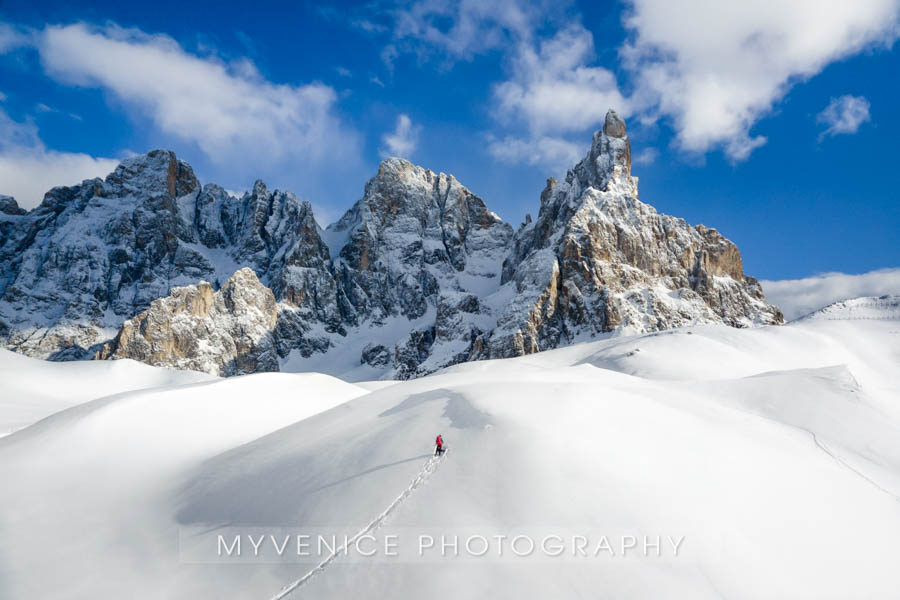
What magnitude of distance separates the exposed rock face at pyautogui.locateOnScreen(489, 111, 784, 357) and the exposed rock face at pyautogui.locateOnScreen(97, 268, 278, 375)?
76.9 meters

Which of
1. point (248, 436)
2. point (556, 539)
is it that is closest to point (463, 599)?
point (556, 539)

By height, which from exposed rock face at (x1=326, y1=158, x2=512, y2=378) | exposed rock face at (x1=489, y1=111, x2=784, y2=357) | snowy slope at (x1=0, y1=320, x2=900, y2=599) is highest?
exposed rock face at (x1=326, y1=158, x2=512, y2=378)

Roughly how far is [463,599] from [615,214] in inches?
4816

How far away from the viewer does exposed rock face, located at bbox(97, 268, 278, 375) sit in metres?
121

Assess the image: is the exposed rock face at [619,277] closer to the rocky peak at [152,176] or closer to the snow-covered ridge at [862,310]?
the snow-covered ridge at [862,310]

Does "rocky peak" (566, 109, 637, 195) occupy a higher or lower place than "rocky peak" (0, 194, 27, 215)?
lower

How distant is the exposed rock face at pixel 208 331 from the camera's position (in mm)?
120812

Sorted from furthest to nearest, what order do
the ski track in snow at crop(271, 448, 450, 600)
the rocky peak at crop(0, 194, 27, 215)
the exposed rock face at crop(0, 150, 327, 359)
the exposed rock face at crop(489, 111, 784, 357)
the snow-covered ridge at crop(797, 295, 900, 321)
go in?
the rocky peak at crop(0, 194, 27, 215) → the exposed rock face at crop(0, 150, 327, 359) → the exposed rock face at crop(489, 111, 784, 357) → the snow-covered ridge at crop(797, 295, 900, 321) → the ski track in snow at crop(271, 448, 450, 600)

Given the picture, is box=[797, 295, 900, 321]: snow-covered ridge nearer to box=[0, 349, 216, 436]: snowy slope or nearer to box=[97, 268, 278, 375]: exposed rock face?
box=[0, 349, 216, 436]: snowy slope

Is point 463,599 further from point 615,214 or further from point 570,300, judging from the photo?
point 615,214

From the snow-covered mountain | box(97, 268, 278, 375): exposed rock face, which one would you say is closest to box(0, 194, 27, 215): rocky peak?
the snow-covered mountain

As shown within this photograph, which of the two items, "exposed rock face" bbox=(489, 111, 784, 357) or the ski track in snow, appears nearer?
the ski track in snow

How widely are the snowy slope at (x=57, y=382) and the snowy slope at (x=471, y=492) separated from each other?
18471 mm

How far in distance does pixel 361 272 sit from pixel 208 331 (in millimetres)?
57789
